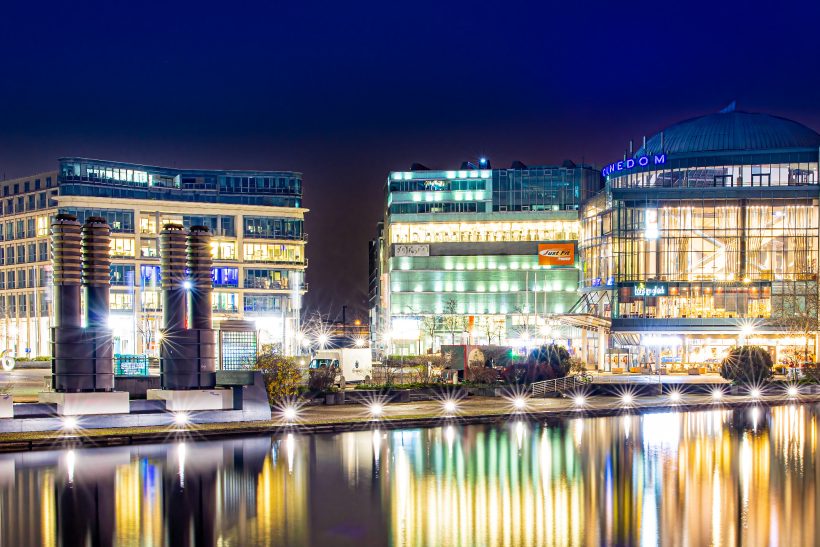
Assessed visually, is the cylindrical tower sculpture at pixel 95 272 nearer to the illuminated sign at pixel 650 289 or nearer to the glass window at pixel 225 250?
the illuminated sign at pixel 650 289

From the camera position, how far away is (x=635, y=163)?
142 meters

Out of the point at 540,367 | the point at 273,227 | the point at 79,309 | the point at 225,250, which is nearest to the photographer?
the point at 79,309

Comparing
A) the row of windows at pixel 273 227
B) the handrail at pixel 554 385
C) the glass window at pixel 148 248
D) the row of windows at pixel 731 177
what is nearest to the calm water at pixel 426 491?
the handrail at pixel 554 385

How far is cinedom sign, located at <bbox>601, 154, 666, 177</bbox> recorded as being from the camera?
142 metres

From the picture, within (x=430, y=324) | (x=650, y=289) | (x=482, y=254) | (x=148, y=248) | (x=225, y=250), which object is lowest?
(x=430, y=324)

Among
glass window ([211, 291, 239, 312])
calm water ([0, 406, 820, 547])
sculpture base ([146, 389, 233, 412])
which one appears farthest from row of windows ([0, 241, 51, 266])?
calm water ([0, 406, 820, 547])

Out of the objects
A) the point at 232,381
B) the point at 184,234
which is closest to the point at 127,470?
the point at 232,381

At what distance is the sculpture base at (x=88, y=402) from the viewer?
2422 inches

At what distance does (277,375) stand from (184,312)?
10005mm

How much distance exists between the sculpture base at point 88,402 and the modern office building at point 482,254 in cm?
10751

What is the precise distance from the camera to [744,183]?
477ft

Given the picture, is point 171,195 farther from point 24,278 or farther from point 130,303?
point 24,278

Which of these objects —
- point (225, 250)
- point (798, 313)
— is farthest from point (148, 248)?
point (798, 313)

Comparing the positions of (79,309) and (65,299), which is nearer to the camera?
(65,299)
